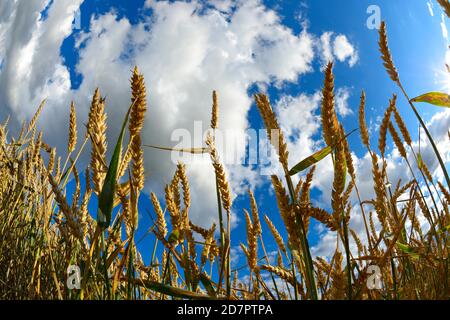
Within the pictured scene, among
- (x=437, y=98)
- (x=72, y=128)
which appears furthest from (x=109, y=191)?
(x=437, y=98)

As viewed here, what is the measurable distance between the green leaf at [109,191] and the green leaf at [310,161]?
1.66 ft

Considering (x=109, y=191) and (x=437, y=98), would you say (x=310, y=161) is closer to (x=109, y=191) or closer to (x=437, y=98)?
(x=109, y=191)

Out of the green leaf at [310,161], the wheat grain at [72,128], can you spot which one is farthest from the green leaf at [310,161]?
the wheat grain at [72,128]

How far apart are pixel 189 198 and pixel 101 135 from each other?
1.79 ft

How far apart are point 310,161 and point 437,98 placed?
853 mm

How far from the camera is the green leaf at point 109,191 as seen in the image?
0.90 metres

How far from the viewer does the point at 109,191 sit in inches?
35.9

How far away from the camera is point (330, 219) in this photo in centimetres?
107

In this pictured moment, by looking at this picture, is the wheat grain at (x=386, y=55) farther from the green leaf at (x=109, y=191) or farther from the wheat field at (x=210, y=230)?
the green leaf at (x=109, y=191)

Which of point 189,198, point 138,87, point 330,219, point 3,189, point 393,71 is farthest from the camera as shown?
point 3,189

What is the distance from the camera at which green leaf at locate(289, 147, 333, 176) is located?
116 centimetres

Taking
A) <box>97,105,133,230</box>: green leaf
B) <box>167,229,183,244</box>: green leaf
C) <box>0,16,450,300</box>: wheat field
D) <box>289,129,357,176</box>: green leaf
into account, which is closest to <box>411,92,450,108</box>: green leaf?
<box>0,16,450,300</box>: wheat field
